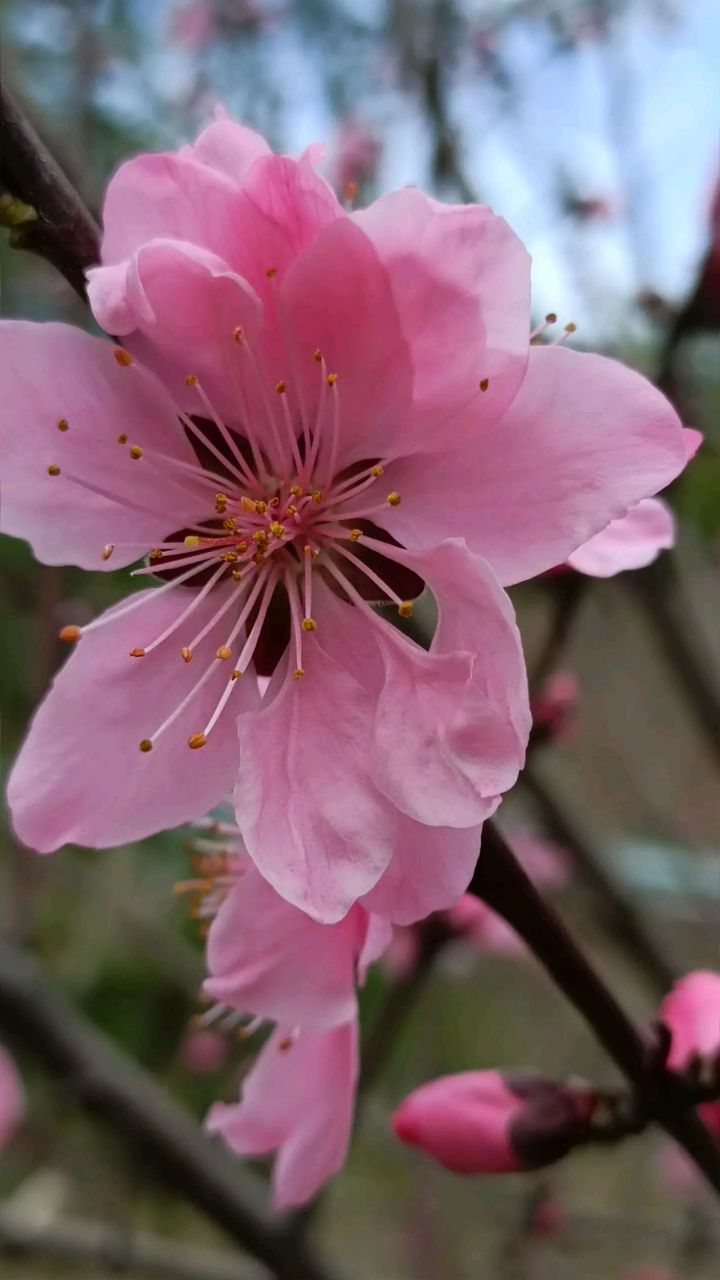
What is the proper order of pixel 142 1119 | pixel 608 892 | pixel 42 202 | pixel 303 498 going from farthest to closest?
1. pixel 608 892
2. pixel 142 1119
3. pixel 303 498
4. pixel 42 202

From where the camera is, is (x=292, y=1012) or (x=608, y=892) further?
(x=608, y=892)

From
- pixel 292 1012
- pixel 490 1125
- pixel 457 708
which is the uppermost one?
pixel 457 708

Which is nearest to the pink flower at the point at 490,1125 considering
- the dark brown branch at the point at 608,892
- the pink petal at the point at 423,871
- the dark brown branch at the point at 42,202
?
the pink petal at the point at 423,871

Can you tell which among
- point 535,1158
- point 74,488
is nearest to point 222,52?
point 74,488

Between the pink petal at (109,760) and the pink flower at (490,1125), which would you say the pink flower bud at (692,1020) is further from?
the pink petal at (109,760)

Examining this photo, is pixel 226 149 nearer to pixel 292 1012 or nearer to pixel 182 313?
pixel 182 313

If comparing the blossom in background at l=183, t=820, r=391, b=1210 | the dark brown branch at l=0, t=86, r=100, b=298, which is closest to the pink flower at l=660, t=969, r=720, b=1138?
the blossom in background at l=183, t=820, r=391, b=1210

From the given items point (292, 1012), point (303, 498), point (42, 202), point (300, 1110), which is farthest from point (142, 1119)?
point (42, 202)
